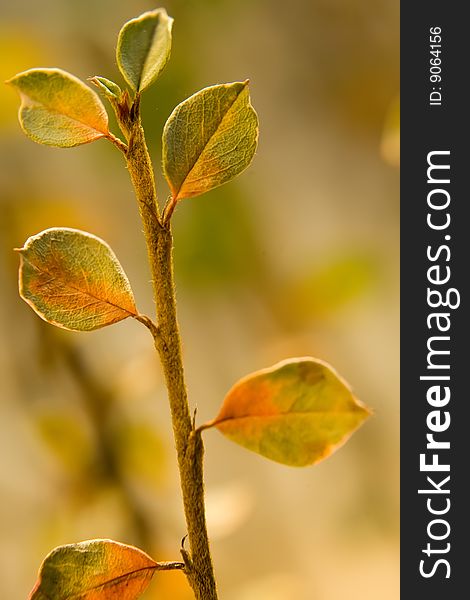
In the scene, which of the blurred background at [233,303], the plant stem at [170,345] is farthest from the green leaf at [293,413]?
the blurred background at [233,303]

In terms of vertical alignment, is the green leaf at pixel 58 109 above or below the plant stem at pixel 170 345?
above

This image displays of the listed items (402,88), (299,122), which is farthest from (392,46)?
(402,88)

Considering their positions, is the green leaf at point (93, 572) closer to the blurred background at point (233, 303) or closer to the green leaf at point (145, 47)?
the green leaf at point (145, 47)

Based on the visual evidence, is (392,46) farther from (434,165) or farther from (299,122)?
(434,165)

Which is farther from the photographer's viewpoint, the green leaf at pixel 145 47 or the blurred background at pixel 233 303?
the blurred background at pixel 233 303

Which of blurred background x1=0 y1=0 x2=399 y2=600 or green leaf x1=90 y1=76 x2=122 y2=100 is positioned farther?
blurred background x1=0 y1=0 x2=399 y2=600

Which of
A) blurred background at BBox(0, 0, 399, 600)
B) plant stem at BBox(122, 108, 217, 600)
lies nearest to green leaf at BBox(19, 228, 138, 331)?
plant stem at BBox(122, 108, 217, 600)

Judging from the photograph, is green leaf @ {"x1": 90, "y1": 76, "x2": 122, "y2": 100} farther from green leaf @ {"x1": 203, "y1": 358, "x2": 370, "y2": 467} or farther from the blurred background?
the blurred background
